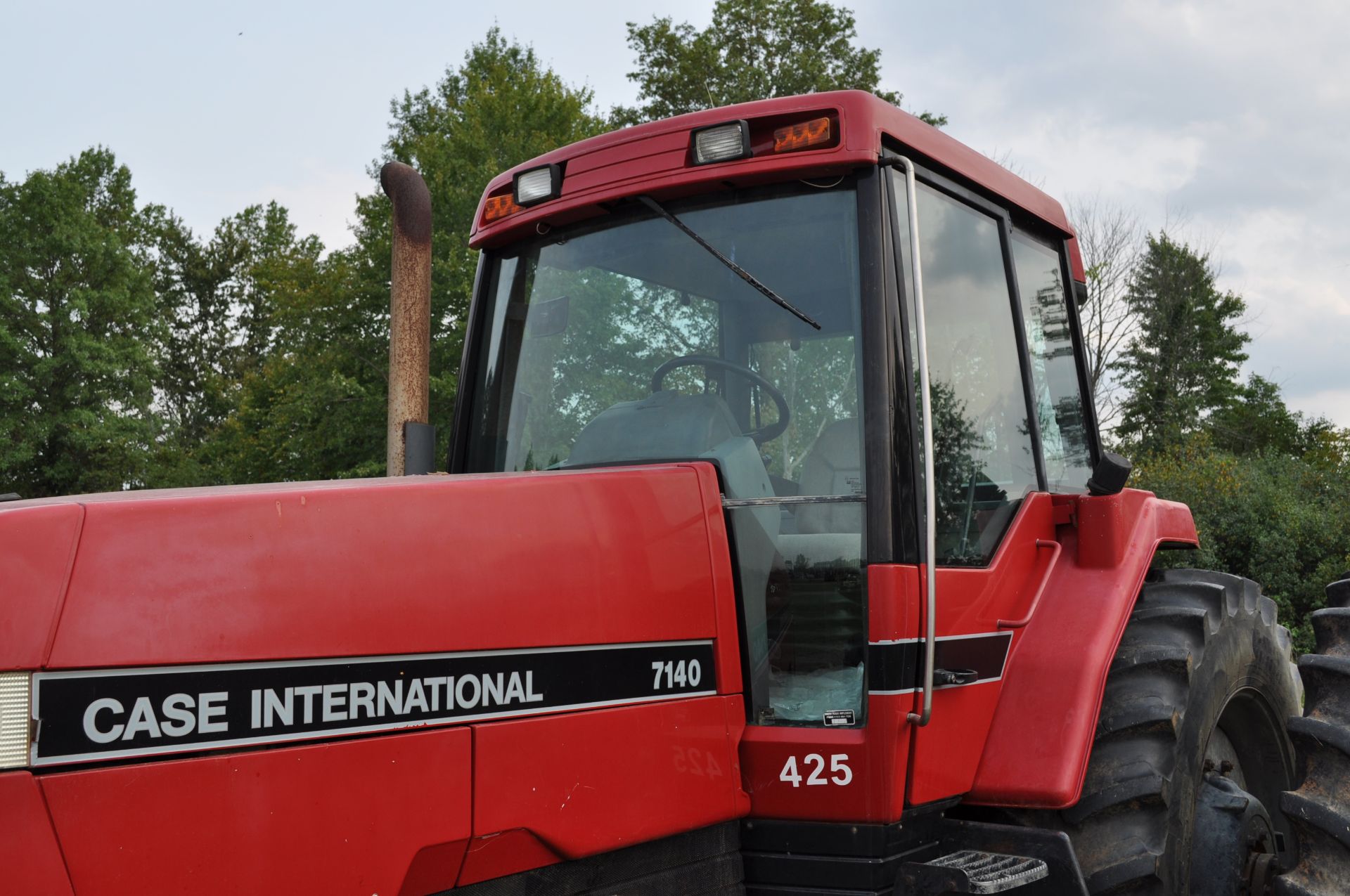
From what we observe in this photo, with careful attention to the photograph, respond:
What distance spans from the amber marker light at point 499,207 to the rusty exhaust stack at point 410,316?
0.18 meters

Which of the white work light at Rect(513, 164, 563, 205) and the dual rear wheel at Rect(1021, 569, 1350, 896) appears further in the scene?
the white work light at Rect(513, 164, 563, 205)

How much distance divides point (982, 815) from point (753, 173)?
180 centimetres

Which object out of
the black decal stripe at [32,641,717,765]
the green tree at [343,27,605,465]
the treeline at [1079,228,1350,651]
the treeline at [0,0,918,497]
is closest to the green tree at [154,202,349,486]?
the treeline at [0,0,918,497]

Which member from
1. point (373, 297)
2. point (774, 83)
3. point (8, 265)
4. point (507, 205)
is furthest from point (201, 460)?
point (507, 205)

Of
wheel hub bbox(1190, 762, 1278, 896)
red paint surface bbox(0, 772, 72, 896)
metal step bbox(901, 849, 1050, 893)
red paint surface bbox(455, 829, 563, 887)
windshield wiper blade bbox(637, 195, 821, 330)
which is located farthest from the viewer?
wheel hub bbox(1190, 762, 1278, 896)

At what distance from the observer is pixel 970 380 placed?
3.32 meters

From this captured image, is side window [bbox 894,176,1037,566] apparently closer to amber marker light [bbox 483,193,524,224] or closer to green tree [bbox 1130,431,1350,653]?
amber marker light [bbox 483,193,524,224]

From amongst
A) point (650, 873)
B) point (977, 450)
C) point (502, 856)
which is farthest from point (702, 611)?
point (977, 450)

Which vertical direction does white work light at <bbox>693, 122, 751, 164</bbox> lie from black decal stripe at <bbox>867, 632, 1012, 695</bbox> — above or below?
above

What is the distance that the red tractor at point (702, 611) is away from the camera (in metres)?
1.90

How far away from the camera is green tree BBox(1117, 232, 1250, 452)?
86.8 feet

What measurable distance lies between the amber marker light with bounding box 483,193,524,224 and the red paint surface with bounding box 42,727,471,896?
174 centimetres

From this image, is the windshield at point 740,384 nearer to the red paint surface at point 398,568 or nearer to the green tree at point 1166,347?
the red paint surface at point 398,568

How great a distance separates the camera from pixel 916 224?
2945 mm
